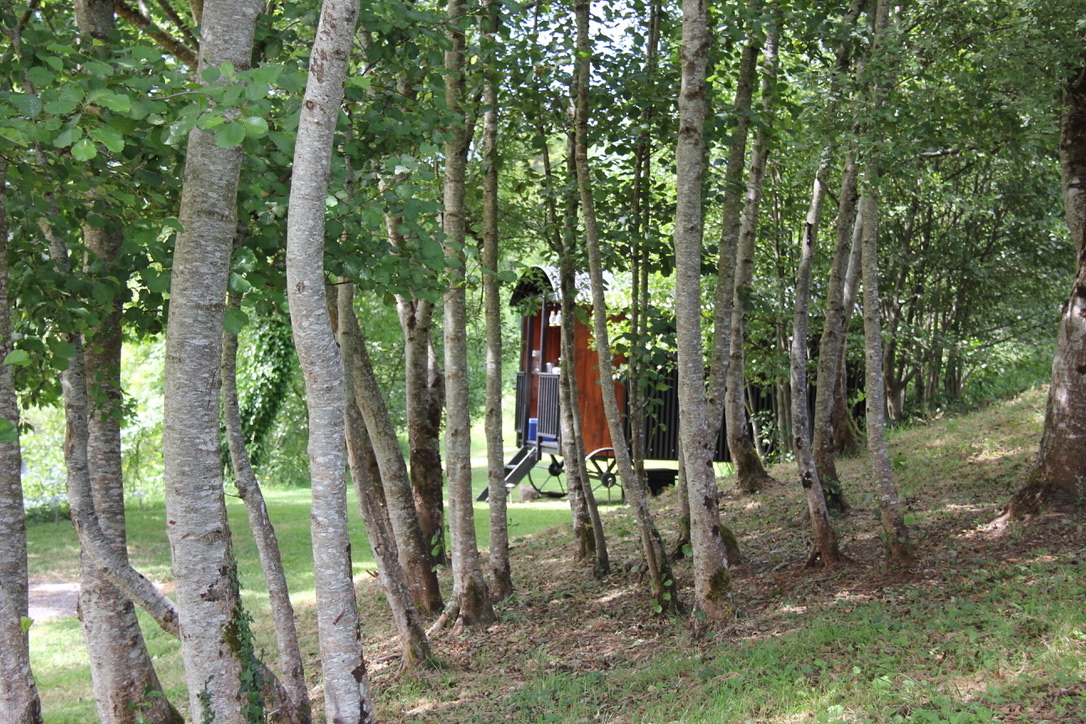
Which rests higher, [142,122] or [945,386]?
[142,122]

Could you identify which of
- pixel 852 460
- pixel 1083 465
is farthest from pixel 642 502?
pixel 852 460

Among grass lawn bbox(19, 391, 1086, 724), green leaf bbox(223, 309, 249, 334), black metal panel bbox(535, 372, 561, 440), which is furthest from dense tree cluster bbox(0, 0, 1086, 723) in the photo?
black metal panel bbox(535, 372, 561, 440)

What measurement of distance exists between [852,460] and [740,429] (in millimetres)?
2635

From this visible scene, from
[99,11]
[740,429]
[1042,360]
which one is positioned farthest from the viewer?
[1042,360]

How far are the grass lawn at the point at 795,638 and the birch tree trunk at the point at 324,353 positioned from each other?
1.83 metres

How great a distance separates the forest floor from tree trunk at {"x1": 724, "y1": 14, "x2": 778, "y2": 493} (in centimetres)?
160

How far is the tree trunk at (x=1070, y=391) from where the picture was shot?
21.9 feet

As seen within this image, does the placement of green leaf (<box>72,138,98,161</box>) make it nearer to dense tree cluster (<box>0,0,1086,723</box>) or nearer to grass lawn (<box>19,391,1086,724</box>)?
dense tree cluster (<box>0,0,1086,723</box>)

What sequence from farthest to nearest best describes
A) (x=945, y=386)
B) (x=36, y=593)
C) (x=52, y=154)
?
(x=945, y=386) → (x=36, y=593) → (x=52, y=154)

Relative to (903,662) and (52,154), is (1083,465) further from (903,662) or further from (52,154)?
(52,154)

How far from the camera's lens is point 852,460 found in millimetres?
12211

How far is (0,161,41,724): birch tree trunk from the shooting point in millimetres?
3711

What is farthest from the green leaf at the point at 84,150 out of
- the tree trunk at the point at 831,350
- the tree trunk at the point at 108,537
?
the tree trunk at the point at 831,350

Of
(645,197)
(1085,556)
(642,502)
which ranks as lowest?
(1085,556)
